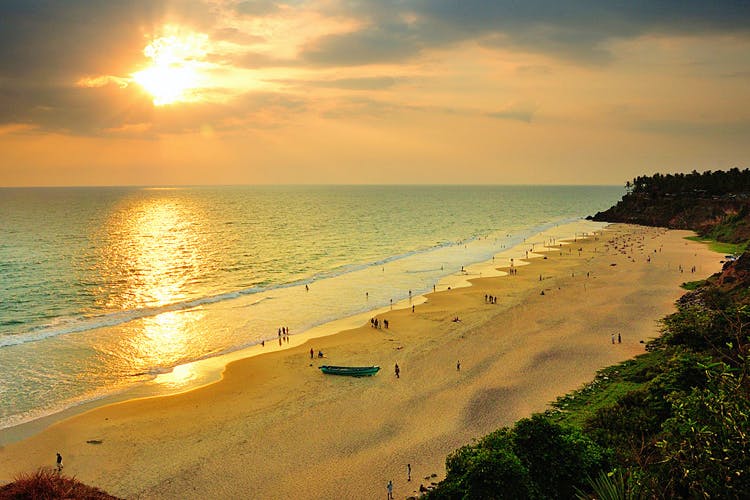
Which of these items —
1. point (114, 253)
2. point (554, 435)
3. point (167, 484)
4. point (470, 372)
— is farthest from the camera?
point (114, 253)

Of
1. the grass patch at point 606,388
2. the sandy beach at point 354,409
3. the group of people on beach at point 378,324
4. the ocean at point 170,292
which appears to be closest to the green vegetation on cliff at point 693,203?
the ocean at point 170,292

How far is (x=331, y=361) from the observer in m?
44.7

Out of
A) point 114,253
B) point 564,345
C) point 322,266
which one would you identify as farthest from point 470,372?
point 114,253

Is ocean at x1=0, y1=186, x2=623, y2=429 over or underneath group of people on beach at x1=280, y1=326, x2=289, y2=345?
over

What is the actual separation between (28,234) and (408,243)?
4442 inches

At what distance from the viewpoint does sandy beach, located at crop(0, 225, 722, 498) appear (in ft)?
90.7

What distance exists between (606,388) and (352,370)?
19.7m

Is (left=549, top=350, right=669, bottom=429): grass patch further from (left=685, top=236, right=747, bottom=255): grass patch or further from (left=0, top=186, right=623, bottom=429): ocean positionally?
(left=685, top=236, right=747, bottom=255): grass patch

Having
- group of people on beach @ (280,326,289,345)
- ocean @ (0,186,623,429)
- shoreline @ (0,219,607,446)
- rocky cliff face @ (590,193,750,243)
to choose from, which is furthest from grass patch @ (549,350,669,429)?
rocky cliff face @ (590,193,750,243)

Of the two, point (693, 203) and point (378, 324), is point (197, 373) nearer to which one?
point (378, 324)

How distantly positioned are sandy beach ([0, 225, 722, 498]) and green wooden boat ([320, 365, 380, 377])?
2.04 feet

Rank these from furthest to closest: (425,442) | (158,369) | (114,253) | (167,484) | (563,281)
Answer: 1. (114,253)
2. (563,281)
3. (158,369)
4. (425,442)
5. (167,484)

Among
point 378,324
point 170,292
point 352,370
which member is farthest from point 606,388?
point 170,292

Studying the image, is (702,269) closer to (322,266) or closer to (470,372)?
(470,372)
